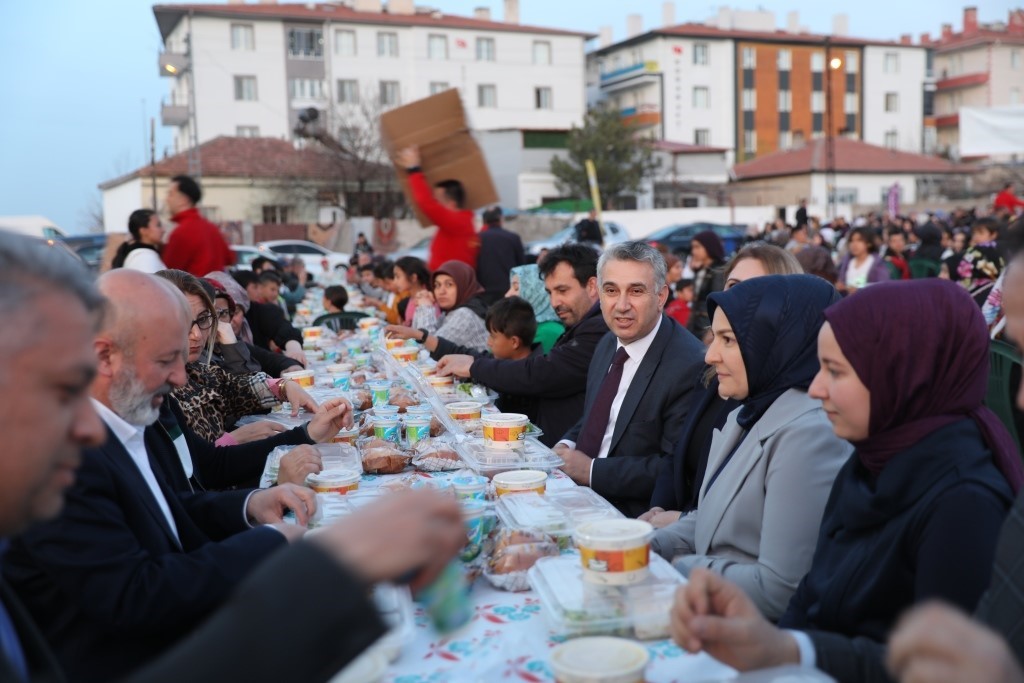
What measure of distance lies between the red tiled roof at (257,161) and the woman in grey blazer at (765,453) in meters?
36.7

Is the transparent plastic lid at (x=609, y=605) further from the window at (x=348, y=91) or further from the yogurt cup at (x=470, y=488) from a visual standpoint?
the window at (x=348, y=91)

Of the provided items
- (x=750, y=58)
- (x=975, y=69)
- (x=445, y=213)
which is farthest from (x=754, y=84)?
(x=445, y=213)

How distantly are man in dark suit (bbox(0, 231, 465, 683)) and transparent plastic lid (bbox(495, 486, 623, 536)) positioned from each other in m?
1.12

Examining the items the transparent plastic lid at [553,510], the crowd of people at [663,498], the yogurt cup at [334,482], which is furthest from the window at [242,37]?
the transparent plastic lid at [553,510]

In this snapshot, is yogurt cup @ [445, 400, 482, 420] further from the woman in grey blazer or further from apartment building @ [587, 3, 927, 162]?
apartment building @ [587, 3, 927, 162]

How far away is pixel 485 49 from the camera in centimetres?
4834

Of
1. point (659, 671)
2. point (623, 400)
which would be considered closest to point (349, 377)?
point (623, 400)

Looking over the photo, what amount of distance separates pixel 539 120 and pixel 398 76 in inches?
332

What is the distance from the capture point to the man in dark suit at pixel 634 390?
363 cm

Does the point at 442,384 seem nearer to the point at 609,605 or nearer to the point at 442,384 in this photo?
the point at 442,384

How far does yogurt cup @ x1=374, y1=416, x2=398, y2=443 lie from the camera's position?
12.2 feet

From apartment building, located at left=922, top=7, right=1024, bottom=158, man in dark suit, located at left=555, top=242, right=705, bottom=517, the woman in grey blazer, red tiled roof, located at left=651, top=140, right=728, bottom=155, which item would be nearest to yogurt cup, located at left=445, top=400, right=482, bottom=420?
man in dark suit, located at left=555, top=242, right=705, bottom=517

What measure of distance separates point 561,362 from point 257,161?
120 ft

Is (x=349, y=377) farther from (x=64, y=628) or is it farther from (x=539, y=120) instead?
(x=539, y=120)
